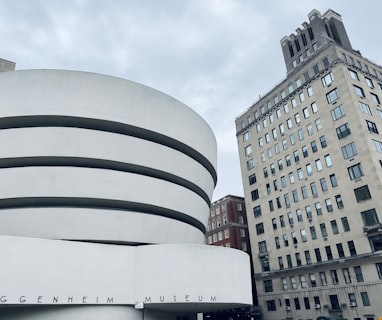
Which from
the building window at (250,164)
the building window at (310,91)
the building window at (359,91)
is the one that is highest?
the building window at (310,91)

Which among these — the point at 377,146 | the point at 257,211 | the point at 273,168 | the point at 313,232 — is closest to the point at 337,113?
the point at 377,146

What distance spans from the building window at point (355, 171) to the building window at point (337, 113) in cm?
757

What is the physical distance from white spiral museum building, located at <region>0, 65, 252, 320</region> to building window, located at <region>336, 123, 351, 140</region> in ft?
96.0

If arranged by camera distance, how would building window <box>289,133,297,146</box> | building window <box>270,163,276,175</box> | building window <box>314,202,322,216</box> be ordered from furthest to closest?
building window <box>270,163,276,175</box>, building window <box>289,133,297,146</box>, building window <box>314,202,322,216</box>

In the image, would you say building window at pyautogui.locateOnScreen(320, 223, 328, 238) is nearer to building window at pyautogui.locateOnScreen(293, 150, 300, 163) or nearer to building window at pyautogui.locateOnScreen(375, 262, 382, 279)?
building window at pyautogui.locateOnScreen(375, 262, 382, 279)

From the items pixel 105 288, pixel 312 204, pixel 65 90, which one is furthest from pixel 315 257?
pixel 65 90

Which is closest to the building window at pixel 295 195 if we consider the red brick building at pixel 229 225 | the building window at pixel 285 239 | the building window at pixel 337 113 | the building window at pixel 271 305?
the building window at pixel 285 239

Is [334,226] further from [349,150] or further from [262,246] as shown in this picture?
[262,246]

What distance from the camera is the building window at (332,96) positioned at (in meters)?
45.8

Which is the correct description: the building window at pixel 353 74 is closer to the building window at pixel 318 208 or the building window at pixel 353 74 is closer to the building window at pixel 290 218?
the building window at pixel 318 208

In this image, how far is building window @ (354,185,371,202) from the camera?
128ft

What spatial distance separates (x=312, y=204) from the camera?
46250 mm

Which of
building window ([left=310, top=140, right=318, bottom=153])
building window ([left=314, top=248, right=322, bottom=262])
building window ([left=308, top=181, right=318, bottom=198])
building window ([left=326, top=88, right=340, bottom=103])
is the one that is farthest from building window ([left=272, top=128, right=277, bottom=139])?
building window ([left=314, top=248, right=322, bottom=262])

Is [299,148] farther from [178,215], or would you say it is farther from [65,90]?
[65,90]
